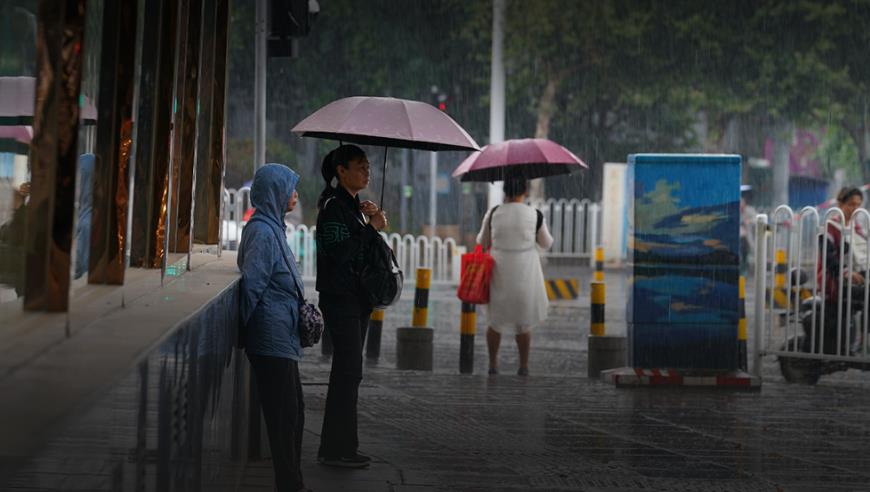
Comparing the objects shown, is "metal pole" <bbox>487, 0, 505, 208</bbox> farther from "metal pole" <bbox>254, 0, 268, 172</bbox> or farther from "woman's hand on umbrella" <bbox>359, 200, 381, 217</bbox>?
"woman's hand on umbrella" <bbox>359, 200, 381, 217</bbox>

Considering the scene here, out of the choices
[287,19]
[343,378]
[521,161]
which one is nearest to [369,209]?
[343,378]

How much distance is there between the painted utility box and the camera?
1105cm

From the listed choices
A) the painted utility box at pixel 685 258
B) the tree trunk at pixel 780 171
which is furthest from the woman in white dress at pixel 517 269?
the tree trunk at pixel 780 171

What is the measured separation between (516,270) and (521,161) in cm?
108

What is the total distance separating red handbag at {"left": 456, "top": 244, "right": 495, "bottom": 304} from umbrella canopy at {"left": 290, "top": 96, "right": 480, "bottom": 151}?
10.8 feet

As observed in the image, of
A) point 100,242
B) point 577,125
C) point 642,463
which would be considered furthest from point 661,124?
point 100,242

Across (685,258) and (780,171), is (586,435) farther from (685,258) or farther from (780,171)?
(780,171)

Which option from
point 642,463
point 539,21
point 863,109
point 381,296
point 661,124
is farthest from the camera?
point 661,124

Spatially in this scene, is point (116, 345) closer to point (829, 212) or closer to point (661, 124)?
point (829, 212)

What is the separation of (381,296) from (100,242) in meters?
2.96

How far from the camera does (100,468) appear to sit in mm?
2881

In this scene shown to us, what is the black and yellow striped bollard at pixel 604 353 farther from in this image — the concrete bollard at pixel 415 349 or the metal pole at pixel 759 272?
the concrete bollard at pixel 415 349

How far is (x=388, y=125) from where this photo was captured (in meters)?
8.43

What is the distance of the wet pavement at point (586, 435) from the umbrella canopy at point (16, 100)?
3.00 metres
